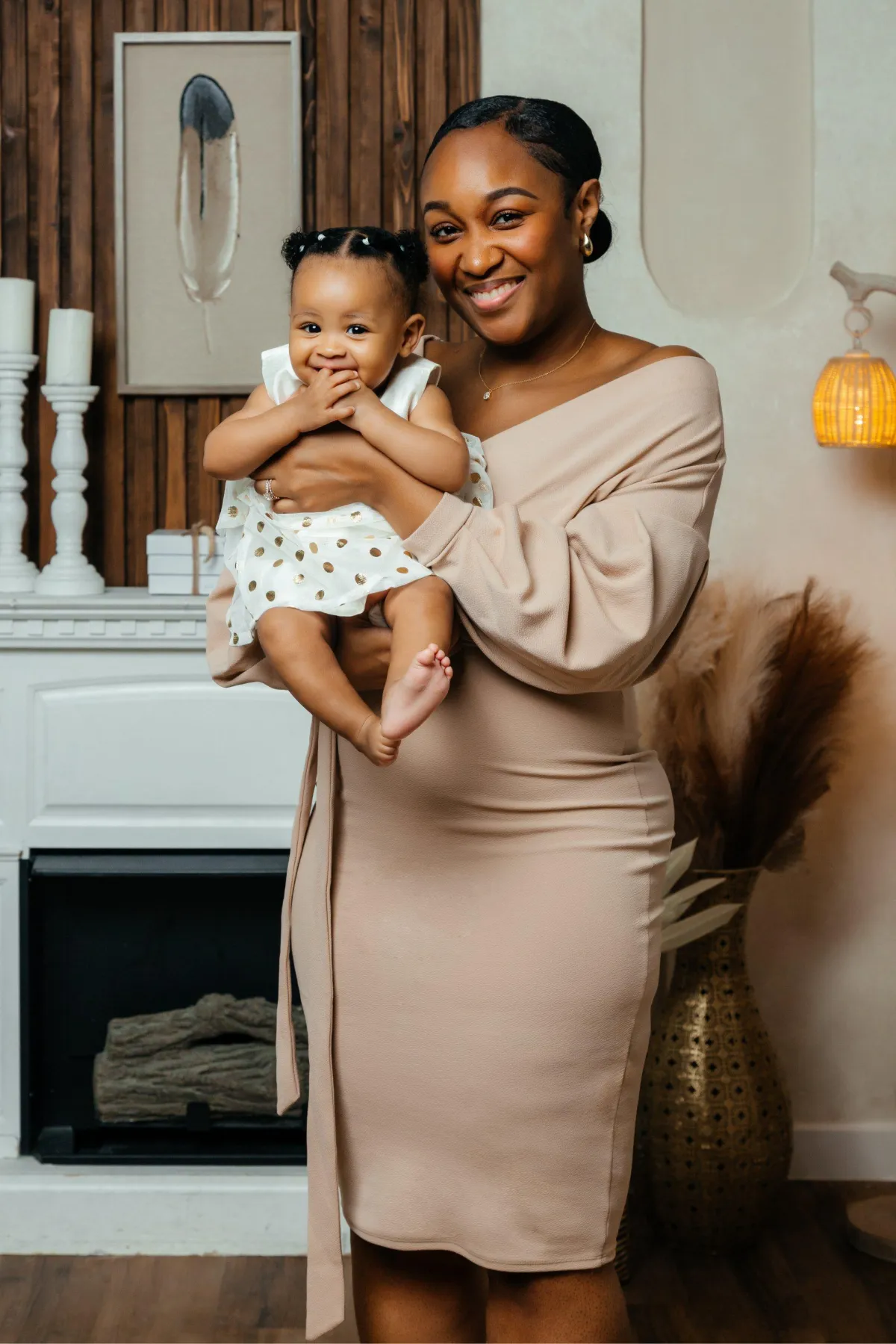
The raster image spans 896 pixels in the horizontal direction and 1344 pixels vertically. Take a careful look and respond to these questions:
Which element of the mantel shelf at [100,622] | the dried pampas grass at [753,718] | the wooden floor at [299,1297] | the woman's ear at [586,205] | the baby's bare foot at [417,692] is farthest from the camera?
the mantel shelf at [100,622]

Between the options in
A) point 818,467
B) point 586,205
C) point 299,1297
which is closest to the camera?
point 586,205

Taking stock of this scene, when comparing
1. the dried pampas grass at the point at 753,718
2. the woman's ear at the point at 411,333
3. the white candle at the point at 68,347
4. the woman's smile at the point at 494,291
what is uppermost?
the white candle at the point at 68,347

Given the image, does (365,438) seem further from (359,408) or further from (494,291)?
(494,291)

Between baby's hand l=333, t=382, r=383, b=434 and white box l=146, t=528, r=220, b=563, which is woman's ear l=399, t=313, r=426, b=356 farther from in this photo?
white box l=146, t=528, r=220, b=563

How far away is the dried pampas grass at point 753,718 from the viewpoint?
2.64m

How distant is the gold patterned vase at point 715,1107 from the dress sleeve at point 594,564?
1.51 m

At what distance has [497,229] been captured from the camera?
1418 mm

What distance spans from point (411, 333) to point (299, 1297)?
1901 millimetres

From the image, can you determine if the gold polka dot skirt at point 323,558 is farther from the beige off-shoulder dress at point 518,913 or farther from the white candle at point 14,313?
the white candle at point 14,313

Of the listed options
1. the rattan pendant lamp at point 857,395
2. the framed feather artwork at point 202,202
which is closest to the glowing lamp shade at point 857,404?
the rattan pendant lamp at point 857,395

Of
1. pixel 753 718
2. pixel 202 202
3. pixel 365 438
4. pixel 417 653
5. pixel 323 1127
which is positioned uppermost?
pixel 202 202

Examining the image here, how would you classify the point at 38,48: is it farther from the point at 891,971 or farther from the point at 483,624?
the point at 891,971

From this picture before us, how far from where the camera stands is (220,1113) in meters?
2.92

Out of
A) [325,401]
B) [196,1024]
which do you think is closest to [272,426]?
[325,401]
